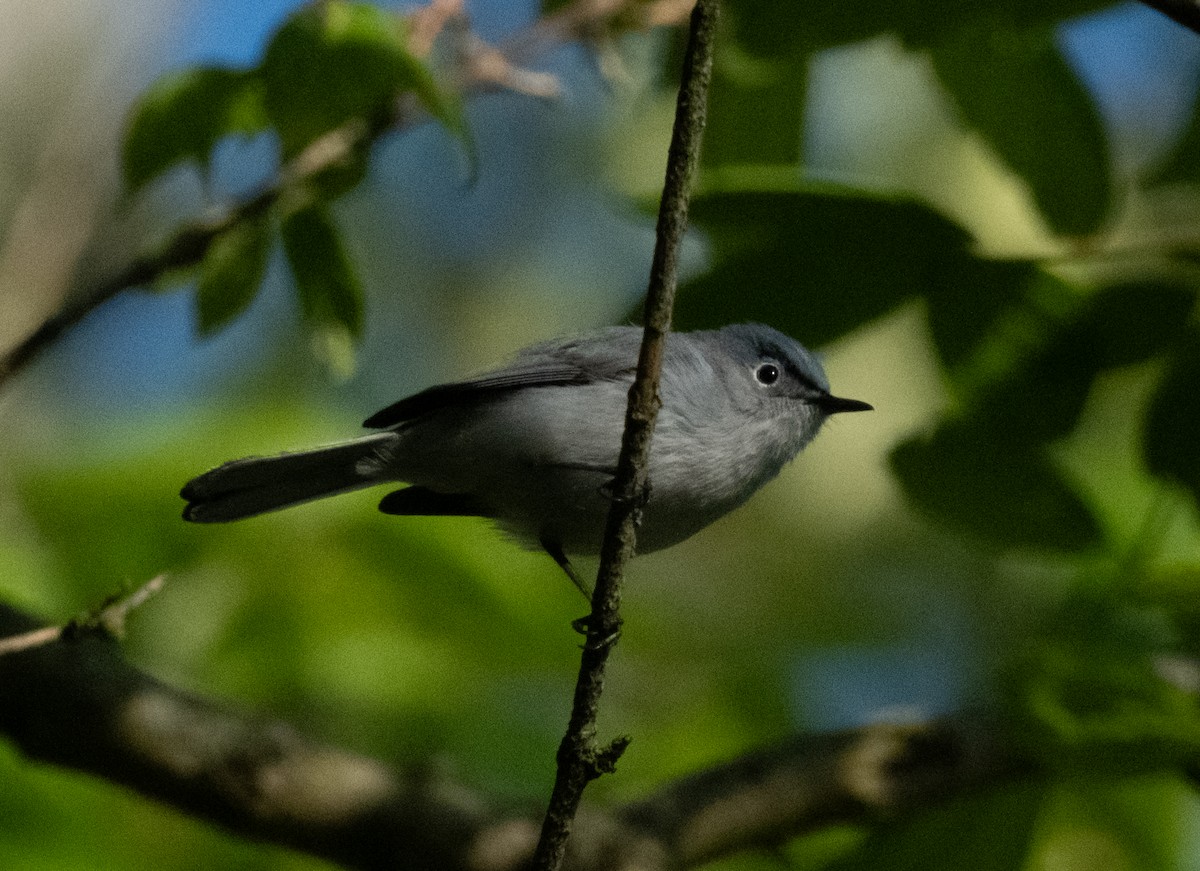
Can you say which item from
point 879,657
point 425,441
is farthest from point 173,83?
point 879,657

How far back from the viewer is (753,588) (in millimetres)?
6672

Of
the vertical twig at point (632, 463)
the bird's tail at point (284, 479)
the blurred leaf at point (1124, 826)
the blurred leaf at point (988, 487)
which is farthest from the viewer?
the bird's tail at point (284, 479)

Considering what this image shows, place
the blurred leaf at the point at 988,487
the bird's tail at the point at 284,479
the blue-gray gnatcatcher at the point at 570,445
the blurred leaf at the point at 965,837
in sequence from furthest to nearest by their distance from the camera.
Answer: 1. the bird's tail at the point at 284,479
2. the blue-gray gnatcatcher at the point at 570,445
3. the blurred leaf at the point at 965,837
4. the blurred leaf at the point at 988,487

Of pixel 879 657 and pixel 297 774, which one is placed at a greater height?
pixel 879 657

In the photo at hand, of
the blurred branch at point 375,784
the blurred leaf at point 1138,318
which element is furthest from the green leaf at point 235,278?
the blurred leaf at point 1138,318

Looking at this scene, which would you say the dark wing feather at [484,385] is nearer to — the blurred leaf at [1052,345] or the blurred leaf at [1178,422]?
the blurred leaf at [1052,345]

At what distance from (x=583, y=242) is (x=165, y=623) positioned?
535 cm

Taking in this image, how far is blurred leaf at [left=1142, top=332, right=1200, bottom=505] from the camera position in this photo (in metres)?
2.55

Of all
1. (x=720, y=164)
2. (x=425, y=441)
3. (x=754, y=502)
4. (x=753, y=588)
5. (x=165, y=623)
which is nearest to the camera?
(x=720, y=164)

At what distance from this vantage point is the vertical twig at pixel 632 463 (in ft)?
5.84

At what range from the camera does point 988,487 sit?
8.82 feet

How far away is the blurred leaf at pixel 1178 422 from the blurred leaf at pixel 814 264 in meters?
0.51

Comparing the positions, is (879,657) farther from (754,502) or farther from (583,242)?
(583,242)

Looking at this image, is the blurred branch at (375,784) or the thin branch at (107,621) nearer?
the thin branch at (107,621)
